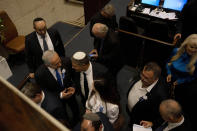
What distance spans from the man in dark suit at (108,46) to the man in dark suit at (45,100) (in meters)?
1.18

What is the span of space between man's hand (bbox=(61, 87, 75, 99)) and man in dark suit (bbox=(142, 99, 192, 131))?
1281mm

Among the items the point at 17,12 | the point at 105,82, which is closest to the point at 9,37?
the point at 17,12

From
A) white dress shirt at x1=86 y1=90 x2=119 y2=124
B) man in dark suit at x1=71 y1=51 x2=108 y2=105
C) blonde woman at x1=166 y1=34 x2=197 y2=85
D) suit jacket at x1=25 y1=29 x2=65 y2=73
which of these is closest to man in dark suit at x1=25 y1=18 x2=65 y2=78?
suit jacket at x1=25 y1=29 x2=65 y2=73

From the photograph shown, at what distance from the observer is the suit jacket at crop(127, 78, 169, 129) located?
215 centimetres

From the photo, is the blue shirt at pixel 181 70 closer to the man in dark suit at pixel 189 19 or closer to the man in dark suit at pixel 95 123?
the man in dark suit at pixel 189 19

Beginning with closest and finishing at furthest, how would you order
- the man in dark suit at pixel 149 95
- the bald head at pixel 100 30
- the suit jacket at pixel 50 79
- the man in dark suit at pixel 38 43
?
the man in dark suit at pixel 149 95
the suit jacket at pixel 50 79
the bald head at pixel 100 30
the man in dark suit at pixel 38 43

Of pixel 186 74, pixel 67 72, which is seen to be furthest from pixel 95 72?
pixel 186 74

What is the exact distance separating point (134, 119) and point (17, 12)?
4519 millimetres

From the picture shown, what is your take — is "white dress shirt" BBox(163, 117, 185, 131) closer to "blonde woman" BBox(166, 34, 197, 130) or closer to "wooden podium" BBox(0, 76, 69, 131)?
"blonde woman" BBox(166, 34, 197, 130)

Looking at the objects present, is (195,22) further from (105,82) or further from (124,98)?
(105,82)

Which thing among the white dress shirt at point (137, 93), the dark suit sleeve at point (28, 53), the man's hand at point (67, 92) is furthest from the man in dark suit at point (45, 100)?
the dark suit sleeve at point (28, 53)

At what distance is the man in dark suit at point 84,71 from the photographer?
2340mm

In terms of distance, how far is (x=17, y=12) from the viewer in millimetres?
5172

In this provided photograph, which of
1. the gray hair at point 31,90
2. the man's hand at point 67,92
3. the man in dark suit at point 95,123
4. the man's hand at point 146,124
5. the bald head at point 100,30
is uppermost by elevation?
the bald head at point 100,30
